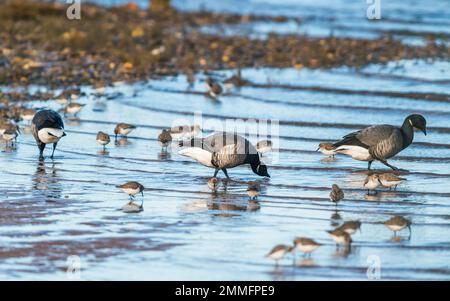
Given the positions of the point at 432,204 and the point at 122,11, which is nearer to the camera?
the point at 432,204

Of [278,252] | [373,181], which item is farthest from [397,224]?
[373,181]

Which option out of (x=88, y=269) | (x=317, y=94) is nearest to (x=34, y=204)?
(x=88, y=269)

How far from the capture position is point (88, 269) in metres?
10.0

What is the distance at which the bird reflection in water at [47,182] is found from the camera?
13.2 m

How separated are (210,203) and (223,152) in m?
1.37

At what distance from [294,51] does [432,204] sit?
52.3 feet

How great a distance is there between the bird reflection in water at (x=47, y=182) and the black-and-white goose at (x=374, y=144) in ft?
13.3

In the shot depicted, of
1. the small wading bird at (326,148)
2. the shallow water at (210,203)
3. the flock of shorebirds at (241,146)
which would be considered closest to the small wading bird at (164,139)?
the flock of shorebirds at (241,146)

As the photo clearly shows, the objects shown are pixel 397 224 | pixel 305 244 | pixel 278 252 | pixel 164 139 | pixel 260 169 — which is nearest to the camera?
pixel 278 252

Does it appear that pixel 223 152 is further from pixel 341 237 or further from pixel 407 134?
pixel 341 237

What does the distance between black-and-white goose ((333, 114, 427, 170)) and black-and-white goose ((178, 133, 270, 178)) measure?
1.31 meters

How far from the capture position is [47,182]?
14047 mm

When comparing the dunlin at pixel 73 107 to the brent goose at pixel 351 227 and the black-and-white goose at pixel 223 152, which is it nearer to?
the black-and-white goose at pixel 223 152
